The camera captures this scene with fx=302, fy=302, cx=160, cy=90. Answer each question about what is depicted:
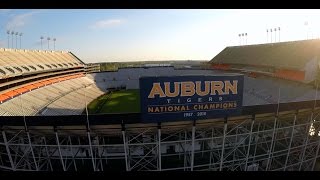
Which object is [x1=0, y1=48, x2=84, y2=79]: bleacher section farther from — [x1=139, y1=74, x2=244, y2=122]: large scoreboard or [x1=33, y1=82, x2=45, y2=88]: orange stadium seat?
[x1=139, y1=74, x2=244, y2=122]: large scoreboard

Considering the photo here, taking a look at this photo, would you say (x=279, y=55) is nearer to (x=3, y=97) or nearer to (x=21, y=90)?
(x=21, y=90)

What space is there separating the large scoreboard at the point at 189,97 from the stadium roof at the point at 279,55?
30.2 m

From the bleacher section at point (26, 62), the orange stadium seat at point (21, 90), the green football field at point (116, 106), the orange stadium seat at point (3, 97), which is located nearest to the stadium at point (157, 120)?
the orange stadium seat at point (3, 97)

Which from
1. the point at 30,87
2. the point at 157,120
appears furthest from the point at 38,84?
the point at 157,120

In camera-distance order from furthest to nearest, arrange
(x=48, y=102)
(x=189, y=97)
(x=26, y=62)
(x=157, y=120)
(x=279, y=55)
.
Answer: (x=279, y=55), (x=26, y=62), (x=48, y=102), (x=189, y=97), (x=157, y=120)

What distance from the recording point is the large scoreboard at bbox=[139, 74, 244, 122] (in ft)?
53.6

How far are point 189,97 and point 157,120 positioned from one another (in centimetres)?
219

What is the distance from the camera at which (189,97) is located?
1675 cm

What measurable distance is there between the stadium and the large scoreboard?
83mm
